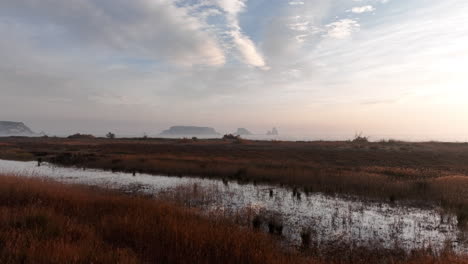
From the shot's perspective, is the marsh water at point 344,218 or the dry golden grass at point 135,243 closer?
the dry golden grass at point 135,243

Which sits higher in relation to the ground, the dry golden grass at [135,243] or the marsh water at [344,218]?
the dry golden grass at [135,243]

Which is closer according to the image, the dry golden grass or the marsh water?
the dry golden grass

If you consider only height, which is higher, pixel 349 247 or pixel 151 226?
pixel 151 226

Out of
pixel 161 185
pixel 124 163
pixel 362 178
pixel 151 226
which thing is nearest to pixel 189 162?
pixel 124 163

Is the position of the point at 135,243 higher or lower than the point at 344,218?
higher

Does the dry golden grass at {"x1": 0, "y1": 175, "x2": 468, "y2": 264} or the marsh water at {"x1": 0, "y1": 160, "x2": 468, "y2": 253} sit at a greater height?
the dry golden grass at {"x1": 0, "y1": 175, "x2": 468, "y2": 264}

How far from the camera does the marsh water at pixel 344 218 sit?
413 inches

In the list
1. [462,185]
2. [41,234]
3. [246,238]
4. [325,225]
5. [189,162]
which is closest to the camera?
[41,234]

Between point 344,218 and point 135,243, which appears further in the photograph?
point 344,218

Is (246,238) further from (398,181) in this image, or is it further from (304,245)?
(398,181)

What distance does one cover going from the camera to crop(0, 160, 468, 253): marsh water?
10500 millimetres

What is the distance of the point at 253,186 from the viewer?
21.6 metres

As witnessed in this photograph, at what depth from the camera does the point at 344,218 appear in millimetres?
13133

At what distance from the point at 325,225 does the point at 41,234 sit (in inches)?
421
